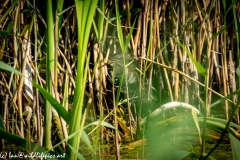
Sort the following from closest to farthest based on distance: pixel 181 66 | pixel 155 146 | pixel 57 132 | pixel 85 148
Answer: pixel 155 146, pixel 57 132, pixel 85 148, pixel 181 66

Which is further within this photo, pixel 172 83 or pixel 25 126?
pixel 172 83

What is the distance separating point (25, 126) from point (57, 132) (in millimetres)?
200

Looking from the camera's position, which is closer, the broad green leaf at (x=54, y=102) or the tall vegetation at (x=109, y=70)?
the broad green leaf at (x=54, y=102)

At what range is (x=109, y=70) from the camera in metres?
1.66

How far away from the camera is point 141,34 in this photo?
1475 millimetres

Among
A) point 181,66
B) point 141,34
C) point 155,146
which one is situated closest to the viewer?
point 155,146

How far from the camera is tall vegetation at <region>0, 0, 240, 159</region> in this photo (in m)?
1.04

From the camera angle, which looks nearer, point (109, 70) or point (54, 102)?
point (54, 102)

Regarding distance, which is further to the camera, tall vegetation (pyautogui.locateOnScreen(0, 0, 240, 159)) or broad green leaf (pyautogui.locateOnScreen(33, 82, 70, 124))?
tall vegetation (pyautogui.locateOnScreen(0, 0, 240, 159))

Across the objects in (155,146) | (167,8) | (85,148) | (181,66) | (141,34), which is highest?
(167,8)

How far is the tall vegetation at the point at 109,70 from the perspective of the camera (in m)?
1.04

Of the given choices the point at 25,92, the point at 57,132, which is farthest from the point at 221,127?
the point at 25,92

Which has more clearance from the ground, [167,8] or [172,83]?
[167,8]

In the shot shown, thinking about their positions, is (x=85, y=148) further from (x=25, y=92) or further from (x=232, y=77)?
(x=232, y=77)
